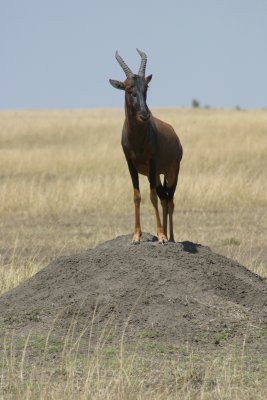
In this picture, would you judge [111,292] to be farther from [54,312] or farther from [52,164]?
[52,164]

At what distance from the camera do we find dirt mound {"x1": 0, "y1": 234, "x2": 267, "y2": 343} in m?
7.88

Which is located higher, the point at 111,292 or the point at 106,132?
the point at 111,292

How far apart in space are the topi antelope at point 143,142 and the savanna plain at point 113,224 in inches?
69.1

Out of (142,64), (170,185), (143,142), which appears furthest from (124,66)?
(170,185)

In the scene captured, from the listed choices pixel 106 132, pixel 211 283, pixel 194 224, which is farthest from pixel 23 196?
pixel 106 132

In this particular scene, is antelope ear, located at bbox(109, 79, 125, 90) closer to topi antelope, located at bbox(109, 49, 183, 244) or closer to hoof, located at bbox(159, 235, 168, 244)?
topi antelope, located at bbox(109, 49, 183, 244)

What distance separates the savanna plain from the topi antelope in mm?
1756

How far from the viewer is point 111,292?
8312mm

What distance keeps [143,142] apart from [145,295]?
1.43 metres

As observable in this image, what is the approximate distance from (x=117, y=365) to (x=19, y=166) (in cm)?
1912

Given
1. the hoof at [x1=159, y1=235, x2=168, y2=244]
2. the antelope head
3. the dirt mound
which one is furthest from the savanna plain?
the antelope head

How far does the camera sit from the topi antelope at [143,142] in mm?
8525

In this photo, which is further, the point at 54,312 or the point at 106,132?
the point at 106,132

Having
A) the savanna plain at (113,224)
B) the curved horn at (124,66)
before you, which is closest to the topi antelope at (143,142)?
the curved horn at (124,66)
